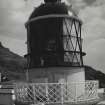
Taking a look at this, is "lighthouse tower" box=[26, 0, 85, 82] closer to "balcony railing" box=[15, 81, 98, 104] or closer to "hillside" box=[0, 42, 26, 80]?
"balcony railing" box=[15, 81, 98, 104]

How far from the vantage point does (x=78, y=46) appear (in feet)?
68.8

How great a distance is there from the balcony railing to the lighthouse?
0.07 metres

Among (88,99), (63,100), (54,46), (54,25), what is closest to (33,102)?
(63,100)

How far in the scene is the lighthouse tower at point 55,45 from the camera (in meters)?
19.5

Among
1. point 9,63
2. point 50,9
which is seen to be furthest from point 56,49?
point 9,63

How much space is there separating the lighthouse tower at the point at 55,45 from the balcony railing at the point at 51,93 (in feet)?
6.00

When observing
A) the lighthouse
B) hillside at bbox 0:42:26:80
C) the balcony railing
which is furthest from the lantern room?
hillside at bbox 0:42:26:80

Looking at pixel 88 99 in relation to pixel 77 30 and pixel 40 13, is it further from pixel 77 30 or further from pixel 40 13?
pixel 40 13

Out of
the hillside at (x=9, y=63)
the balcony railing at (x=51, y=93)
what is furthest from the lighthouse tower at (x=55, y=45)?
the hillside at (x=9, y=63)

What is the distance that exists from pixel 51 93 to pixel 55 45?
418 centimetres

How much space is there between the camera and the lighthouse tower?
1945 centimetres

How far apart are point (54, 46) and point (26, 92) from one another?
15.2ft

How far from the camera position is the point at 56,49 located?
19.7 metres

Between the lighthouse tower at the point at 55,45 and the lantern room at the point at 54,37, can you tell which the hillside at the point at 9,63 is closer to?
the lantern room at the point at 54,37
